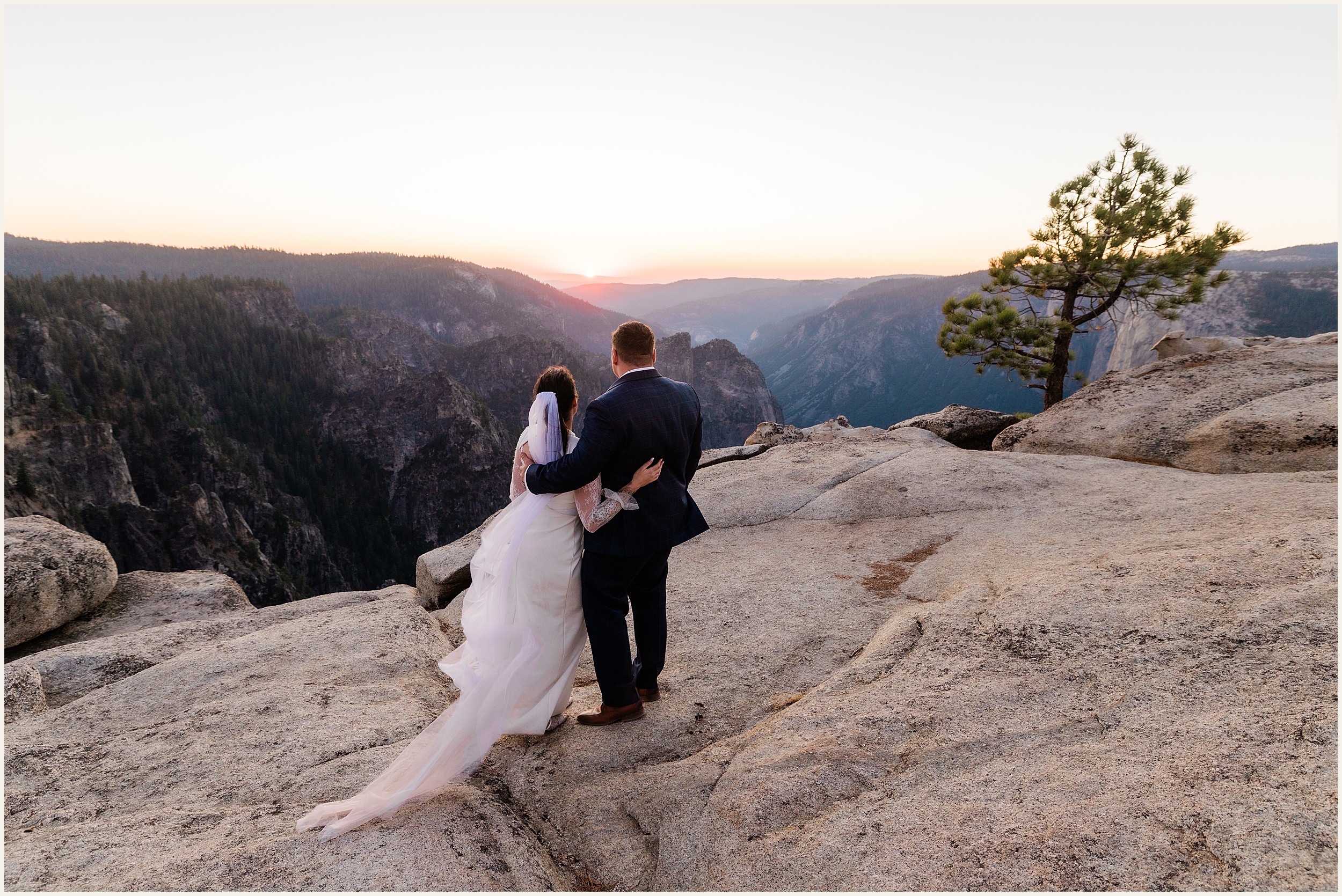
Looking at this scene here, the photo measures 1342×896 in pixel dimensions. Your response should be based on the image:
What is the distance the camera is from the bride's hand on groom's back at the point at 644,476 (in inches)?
176

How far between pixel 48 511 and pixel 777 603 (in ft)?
246

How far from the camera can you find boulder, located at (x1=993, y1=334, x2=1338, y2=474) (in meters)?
10.1

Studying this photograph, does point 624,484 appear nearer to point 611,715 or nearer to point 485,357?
point 611,715

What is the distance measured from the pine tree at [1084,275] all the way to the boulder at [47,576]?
20.2m

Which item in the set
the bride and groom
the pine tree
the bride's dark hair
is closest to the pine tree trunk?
the pine tree

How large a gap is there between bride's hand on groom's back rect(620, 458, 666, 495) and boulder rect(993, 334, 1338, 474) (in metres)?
10.5

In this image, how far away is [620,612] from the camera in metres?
4.82

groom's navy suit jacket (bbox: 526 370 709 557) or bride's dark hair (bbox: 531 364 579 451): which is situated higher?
bride's dark hair (bbox: 531 364 579 451)

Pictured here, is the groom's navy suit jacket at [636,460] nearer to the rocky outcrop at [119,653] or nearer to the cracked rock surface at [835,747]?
the cracked rock surface at [835,747]

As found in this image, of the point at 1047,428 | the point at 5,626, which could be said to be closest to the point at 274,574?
the point at 5,626

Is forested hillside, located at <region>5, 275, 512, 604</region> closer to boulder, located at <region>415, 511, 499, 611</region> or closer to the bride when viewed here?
boulder, located at <region>415, 511, 499, 611</region>

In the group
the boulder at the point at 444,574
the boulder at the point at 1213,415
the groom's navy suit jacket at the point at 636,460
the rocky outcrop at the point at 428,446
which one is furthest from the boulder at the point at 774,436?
the rocky outcrop at the point at 428,446

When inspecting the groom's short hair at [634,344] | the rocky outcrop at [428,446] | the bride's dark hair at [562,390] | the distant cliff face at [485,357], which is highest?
the groom's short hair at [634,344]

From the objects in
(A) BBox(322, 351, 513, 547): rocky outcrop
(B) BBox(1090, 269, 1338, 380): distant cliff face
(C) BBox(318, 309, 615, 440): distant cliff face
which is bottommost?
(A) BBox(322, 351, 513, 547): rocky outcrop
